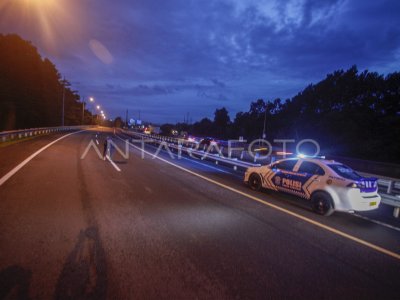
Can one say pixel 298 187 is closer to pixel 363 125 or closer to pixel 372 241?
pixel 372 241

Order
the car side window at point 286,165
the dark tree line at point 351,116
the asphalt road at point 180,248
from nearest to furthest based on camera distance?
1. the asphalt road at point 180,248
2. the car side window at point 286,165
3. the dark tree line at point 351,116

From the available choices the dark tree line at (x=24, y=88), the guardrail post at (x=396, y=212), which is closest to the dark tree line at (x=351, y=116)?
the guardrail post at (x=396, y=212)

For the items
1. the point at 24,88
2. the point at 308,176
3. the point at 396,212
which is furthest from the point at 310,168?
the point at 24,88

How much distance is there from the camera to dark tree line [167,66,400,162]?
42750 millimetres

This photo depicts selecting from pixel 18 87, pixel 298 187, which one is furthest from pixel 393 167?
pixel 18 87

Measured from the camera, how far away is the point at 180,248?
5.41 metres

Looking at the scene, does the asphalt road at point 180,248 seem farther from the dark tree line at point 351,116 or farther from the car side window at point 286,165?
Answer: the dark tree line at point 351,116

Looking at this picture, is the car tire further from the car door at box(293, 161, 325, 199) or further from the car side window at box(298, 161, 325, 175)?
the car side window at box(298, 161, 325, 175)

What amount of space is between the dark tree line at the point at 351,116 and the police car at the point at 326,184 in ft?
124

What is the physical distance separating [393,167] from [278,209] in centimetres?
1959

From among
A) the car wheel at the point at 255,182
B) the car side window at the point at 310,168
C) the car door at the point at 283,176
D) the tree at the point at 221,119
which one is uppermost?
the tree at the point at 221,119

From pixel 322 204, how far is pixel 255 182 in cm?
337

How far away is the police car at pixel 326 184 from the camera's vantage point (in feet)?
26.5

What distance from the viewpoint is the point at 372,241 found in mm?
6547
